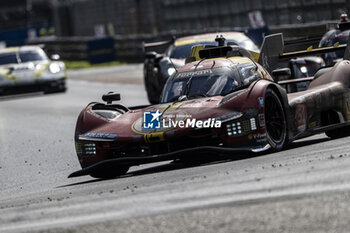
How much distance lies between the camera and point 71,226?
20.4 ft

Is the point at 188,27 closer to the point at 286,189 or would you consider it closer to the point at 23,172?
the point at 23,172

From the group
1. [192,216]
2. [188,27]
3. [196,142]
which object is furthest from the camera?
[188,27]

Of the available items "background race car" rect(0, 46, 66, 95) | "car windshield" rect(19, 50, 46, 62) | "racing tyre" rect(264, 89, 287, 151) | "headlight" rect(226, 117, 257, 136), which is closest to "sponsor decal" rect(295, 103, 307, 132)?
"racing tyre" rect(264, 89, 287, 151)

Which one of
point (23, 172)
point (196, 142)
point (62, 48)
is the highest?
point (196, 142)

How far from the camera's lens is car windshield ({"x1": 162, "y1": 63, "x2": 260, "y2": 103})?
1038 centimetres

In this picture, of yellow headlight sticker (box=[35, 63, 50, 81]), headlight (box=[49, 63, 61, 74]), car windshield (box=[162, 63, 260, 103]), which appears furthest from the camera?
headlight (box=[49, 63, 61, 74])

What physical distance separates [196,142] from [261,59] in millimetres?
3126

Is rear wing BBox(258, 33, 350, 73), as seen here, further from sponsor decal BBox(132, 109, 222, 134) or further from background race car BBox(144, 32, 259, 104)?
background race car BBox(144, 32, 259, 104)

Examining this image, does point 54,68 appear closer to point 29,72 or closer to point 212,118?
point 29,72

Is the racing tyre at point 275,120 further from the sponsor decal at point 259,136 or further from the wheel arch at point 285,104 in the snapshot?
the sponsor decal at point 259,136

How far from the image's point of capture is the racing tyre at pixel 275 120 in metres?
9.74

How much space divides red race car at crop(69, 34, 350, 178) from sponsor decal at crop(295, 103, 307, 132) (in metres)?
0.01

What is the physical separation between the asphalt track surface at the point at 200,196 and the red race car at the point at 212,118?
0.65ft

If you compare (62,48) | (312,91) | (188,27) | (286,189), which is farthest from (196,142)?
(62,48)
